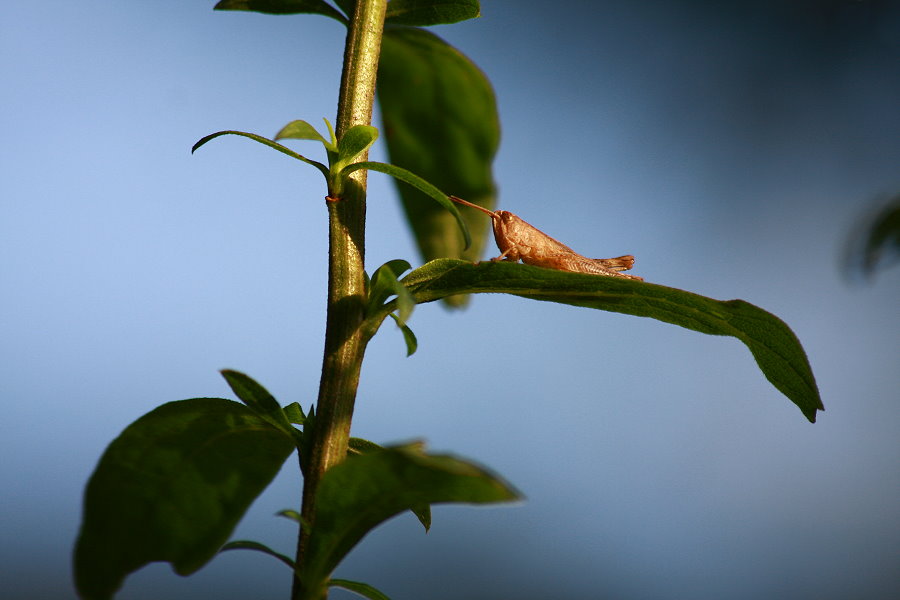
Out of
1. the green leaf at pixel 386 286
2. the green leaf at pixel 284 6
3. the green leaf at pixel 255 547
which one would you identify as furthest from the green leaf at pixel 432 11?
the green leaf at pixel 255 547

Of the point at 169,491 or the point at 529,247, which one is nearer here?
the point at 169,491

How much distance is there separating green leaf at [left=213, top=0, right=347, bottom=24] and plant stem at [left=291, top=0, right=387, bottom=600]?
0.05 m

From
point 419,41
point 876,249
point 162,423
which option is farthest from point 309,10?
point 876,249

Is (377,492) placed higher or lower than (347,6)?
lower

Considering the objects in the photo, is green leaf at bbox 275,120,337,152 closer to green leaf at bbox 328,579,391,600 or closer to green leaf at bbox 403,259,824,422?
green leaf at bbox 403,259,824,422

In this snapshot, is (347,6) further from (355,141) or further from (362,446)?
(362,446)

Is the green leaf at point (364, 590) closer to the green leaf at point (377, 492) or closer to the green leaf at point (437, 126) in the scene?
the green leaf at point (377, 492)

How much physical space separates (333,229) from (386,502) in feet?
0.42

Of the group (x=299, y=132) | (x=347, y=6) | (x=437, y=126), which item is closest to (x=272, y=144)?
(x=299, y=132)

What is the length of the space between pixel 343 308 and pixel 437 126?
266 mm

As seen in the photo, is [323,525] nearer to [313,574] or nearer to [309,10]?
[313,574]

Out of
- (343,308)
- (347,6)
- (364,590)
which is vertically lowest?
(364,590)

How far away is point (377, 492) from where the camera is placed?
27 centimetres

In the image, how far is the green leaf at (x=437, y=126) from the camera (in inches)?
20.4
